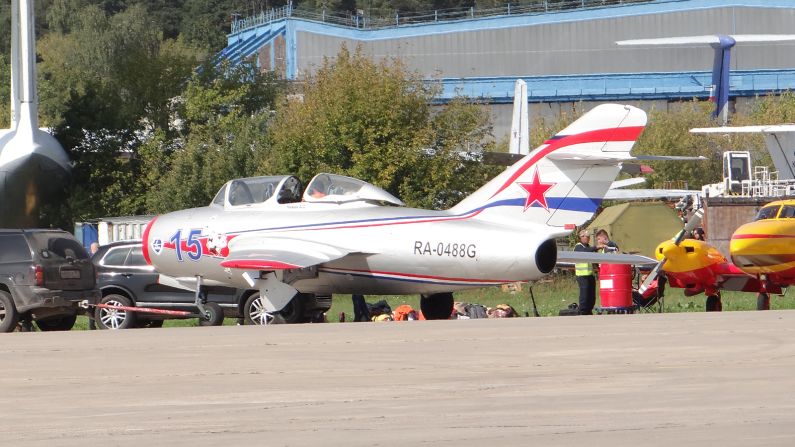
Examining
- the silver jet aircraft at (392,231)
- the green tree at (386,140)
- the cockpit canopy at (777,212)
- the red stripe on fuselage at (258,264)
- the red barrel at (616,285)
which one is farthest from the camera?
the green tree at (386,140)

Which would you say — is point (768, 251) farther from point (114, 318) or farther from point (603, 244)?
point (114, 318)

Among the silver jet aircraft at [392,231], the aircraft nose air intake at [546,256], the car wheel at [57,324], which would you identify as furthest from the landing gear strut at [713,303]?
the car wheel at [57,324]

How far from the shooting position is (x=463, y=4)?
11325 cm

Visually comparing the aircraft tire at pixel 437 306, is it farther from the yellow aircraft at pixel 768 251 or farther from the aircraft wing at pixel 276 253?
the yellow aircraft at pixel 768 251

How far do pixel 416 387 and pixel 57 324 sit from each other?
1227 centimetres

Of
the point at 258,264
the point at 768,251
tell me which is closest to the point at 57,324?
the point at 258,264

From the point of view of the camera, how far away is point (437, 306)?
21.9 meters

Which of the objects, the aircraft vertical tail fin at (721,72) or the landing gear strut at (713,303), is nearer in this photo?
the landing gear strut at (713,303)

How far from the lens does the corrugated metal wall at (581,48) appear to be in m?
78.9

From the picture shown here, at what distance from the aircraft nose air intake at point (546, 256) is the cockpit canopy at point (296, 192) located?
2.70 meters

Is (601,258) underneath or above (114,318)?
above

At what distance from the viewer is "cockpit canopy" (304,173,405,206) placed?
68.1ft

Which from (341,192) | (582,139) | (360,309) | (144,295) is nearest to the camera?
(582,139)

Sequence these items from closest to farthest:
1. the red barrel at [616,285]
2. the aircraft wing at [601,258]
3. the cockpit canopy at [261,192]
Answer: the aircraft wing at [601,258], the cockpit canopy at [261,192], the red barrel at [616,285]
